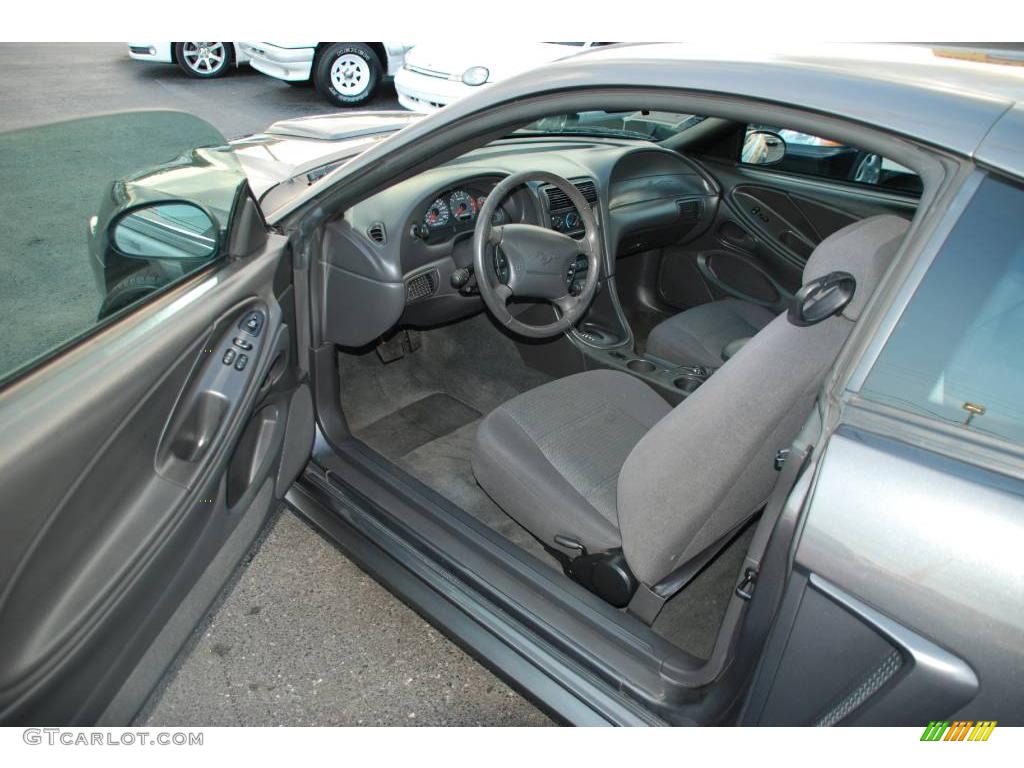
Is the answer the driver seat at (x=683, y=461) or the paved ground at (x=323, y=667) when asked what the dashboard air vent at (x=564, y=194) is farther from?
the paved ground at (x=323, y=667)

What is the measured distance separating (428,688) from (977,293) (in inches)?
60.4

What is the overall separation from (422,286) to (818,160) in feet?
5.94

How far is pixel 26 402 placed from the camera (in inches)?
45.3

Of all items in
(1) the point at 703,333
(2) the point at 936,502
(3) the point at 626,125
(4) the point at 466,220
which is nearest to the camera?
(2) the point at 936,502

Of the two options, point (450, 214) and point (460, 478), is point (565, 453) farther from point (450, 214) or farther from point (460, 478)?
point (450, 214)

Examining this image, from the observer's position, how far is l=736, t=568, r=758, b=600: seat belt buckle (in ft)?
4.29

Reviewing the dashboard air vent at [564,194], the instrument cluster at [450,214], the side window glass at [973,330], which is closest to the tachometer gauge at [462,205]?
the instrument cluster at [450,214]

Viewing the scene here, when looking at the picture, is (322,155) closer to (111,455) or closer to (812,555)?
(111,455)

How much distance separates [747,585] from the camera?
1.33 m

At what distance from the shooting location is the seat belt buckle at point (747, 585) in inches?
51.5

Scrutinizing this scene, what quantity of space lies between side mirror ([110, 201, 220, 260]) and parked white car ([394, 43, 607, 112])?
4287mm

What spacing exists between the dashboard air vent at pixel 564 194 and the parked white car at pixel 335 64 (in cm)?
500

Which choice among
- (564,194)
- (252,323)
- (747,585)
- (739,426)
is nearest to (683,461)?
(739,426)
